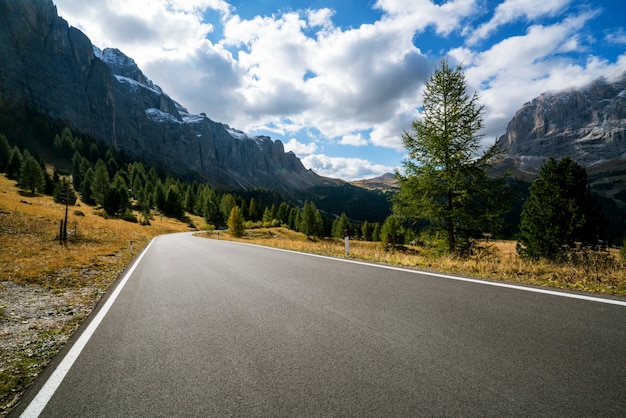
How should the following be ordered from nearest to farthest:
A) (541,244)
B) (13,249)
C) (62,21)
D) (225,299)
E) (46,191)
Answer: (225,299), (13,249), (541,244), (46,191), (62,21)

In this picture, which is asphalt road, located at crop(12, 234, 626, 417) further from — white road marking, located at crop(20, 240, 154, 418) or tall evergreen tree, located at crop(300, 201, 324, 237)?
tall evergreen tree, located at crop(300, 201, 324, 237)

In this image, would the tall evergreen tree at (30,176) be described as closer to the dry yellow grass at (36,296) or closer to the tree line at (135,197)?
the tree line at (135,197)

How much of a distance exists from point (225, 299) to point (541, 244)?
89.1 ft

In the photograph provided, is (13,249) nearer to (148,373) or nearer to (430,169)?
(148,373)

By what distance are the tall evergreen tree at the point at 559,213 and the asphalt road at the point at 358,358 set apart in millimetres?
23203

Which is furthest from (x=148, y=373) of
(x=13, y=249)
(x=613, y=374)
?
(x=13, y=249)

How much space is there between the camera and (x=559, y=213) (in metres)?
22.5

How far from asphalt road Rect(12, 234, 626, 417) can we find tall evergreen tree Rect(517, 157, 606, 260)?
23203 millimetres

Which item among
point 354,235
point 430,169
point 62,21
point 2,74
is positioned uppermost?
point 62,21

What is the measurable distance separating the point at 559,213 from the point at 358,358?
2763 cm

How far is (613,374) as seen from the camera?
2375 millimetres

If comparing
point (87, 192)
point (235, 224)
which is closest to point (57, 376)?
point (235, 224)

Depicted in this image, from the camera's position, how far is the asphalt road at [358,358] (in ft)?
7.23

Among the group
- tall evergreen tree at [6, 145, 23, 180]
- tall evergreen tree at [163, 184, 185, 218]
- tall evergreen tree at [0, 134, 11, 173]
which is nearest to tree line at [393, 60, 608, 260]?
tall evergreen tree at [163, 184, 185, 218]
